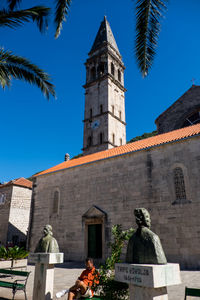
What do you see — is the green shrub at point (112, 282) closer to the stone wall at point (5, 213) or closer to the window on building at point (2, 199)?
the stone wall at point (5, 213)

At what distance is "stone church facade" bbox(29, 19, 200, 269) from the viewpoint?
1131cm

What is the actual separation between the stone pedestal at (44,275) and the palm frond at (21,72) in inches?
220

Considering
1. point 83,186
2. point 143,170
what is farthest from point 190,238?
point 83,186

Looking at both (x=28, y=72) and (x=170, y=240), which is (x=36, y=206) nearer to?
(x=170, y=240)

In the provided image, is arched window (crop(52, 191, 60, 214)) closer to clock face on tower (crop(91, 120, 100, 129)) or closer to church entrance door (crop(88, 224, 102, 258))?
church entrance door (crop(88, 224, 102, 258))

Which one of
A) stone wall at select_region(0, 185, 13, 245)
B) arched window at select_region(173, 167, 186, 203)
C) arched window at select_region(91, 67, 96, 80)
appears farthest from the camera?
arched window at select_region(91, 67, 96, 80)

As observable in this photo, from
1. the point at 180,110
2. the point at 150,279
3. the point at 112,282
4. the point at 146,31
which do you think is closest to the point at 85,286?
the point at 112,282

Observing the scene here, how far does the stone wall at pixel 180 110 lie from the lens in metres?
19.9

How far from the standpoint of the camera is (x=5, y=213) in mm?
25578

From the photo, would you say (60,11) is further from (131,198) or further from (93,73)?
(93,73)

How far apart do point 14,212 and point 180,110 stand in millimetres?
21744

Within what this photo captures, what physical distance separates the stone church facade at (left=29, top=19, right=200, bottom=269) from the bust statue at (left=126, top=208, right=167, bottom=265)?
876cm

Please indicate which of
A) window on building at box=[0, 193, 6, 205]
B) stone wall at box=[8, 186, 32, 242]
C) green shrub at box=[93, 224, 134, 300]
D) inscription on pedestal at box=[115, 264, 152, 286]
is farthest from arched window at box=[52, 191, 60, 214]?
inscription on pedestal at box=[115, 264, 152, 286]

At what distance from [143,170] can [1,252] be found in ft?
29.0
